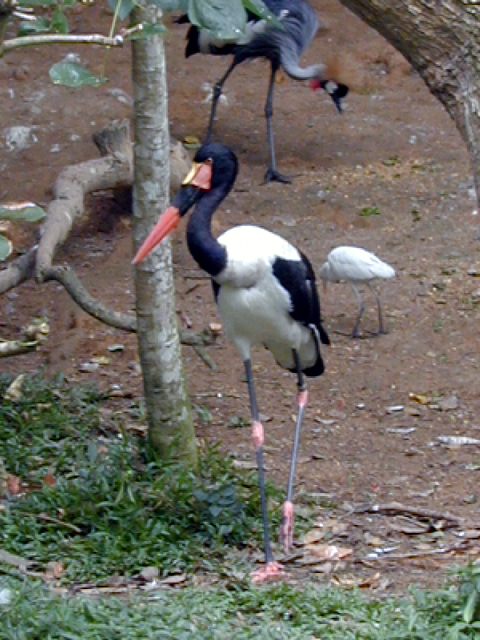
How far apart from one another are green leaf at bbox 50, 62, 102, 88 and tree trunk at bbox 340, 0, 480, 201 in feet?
2.93

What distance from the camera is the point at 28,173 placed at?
27.2 ft

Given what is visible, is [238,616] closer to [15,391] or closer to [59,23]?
[59,23]

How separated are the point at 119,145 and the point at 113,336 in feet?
4.19

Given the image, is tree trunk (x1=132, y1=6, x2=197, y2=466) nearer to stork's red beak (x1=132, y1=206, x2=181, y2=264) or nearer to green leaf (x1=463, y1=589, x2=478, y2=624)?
stork's red beak (x1=132, y1=206, x2=181, y2=264)

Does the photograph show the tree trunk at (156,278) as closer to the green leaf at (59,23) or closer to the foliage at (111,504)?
the foliage at (111,504)

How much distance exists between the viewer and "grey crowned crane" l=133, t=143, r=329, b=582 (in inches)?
172

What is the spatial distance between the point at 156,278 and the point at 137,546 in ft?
3.54

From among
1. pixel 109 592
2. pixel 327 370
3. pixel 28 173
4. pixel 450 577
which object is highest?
pixel 450 577

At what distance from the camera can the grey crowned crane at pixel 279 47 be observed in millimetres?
8976

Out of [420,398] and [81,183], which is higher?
[81,183]

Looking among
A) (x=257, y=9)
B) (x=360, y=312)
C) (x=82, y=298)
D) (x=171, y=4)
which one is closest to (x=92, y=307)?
(x=82, y=298)

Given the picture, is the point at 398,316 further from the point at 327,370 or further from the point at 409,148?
the point at 409,148

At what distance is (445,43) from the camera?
276 centimetres

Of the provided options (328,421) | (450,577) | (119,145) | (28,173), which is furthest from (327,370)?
(28,173)
